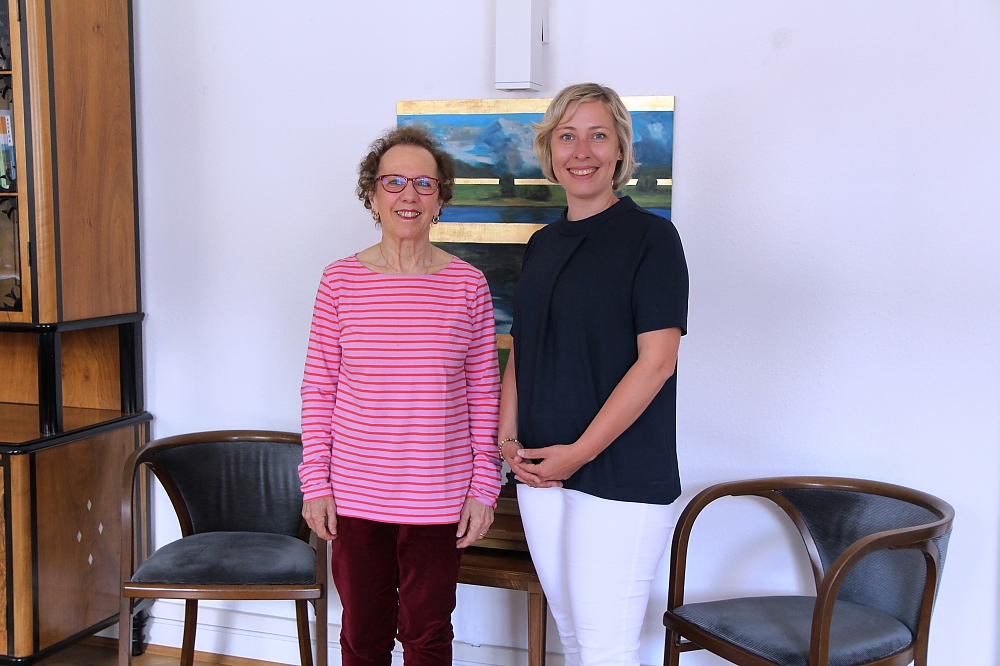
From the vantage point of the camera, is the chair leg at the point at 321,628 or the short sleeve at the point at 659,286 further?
the chair leg at the point at 321,628

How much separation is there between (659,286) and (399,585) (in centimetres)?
85

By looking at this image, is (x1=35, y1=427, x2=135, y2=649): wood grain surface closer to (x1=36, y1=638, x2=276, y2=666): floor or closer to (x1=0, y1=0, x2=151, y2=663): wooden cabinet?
(x1=0, y1=0, x2=151, y2=663): wooden cabinet

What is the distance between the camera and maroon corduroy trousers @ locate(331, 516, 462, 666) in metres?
1.77

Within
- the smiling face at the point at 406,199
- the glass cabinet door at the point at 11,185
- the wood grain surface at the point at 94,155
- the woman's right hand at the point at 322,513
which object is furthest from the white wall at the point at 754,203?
the woman's right hand at the point at 322,513

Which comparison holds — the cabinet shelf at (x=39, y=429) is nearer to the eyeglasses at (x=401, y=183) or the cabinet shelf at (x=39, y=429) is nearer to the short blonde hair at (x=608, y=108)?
the eyeglasses at (x=401, y=183)

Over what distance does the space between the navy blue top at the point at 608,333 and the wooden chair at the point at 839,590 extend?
393 millimetres

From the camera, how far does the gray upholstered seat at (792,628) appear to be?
1.77 m

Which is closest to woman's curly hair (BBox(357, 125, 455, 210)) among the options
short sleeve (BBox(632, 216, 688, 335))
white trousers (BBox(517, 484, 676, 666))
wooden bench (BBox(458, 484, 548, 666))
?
short sleeve (BBox(632, 216, 688, 335))

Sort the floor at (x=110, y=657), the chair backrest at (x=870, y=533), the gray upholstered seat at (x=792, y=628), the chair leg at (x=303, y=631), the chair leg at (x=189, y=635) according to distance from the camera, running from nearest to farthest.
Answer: the gray upholstered seat at (x=792, y=628) < the chair backrest at (x=870, y=533) < the chair leg at (x=303, y=631) < the chair leg at (x=189, y=635) < the floor at (x=110, y=657)

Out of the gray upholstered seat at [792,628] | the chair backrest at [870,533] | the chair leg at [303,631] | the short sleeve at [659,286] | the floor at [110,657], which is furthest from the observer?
the floor at [110,657]

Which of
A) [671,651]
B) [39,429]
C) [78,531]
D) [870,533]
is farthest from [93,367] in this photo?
[870,533]

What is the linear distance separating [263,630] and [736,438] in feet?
5.42

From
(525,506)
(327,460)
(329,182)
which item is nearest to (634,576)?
(525,506)

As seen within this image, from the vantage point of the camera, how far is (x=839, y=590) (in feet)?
6.42
